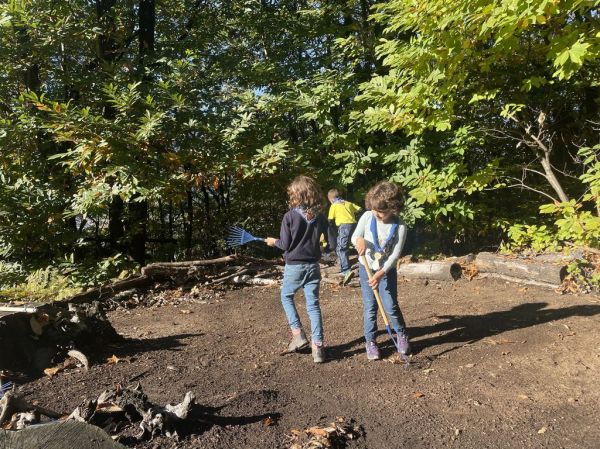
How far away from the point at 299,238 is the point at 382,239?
0.78m

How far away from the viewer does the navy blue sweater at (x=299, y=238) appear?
182 inches

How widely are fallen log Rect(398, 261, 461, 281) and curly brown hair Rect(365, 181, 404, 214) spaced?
398 cm

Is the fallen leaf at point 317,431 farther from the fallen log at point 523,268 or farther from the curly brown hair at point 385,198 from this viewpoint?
the fallen log at point 523,268

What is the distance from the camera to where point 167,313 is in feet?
22.6

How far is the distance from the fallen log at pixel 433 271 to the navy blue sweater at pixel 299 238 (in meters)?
4.08

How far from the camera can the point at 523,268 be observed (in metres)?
7.43

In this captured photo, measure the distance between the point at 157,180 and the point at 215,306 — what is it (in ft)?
8.61

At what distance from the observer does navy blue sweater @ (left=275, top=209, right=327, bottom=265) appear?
15.2ft

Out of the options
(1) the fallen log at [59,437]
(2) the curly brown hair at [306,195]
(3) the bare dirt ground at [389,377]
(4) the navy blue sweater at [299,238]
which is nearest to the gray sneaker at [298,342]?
(3) the bare dirt ground at [389,377]

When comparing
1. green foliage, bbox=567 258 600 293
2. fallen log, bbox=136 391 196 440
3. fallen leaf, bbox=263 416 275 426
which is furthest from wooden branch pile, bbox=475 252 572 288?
fallen log, bbox=136 391 196 440

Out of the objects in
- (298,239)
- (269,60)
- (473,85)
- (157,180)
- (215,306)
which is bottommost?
(215,306)

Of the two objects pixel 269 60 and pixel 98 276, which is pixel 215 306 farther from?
pixel 269 60

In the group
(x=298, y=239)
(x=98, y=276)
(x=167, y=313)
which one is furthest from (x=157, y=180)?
(x=298, y=239)

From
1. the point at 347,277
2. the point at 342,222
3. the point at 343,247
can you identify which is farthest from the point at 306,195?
the point at 342,222
